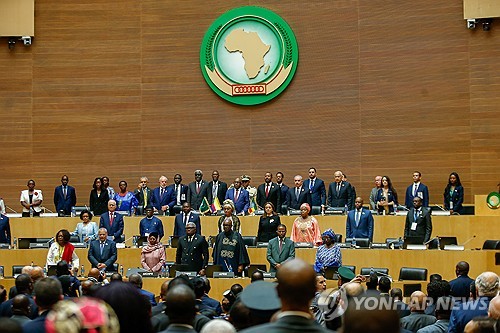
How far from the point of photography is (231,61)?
1992 cm

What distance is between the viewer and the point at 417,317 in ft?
26.4

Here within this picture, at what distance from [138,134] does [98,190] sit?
267cm

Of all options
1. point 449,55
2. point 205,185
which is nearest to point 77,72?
point 205,185

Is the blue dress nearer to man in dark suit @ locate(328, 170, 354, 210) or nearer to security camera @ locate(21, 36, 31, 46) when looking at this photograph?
man in dark suit @ locate(328, 170, 354, 210)

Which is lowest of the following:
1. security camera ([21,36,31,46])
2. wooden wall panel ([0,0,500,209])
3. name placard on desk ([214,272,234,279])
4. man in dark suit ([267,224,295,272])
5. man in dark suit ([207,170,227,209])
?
name placard on desk ([214,272,234,279])

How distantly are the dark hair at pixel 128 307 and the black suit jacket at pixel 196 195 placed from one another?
43.9ft

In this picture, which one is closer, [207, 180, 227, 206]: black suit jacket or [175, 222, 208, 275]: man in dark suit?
[175, 222, 208, 275]: man in dark suit

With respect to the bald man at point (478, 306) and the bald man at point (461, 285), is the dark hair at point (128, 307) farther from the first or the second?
the bald man at point (461, 285)

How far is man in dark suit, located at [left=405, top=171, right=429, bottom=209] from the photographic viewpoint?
17172 millimetres

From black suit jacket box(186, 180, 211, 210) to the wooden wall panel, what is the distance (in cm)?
225

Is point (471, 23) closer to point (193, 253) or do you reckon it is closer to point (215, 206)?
point (215, 206)

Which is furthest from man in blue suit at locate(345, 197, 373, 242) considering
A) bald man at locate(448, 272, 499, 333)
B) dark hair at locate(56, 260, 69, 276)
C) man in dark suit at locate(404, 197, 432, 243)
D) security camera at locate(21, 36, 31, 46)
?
security camera at locate(21, 36, 31, 46)

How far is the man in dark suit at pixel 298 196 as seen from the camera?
17.4m

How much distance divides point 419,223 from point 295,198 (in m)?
3.00
